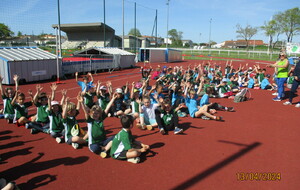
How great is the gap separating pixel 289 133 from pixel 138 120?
13.7ft

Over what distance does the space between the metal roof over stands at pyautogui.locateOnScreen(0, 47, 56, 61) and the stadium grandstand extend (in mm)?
34780

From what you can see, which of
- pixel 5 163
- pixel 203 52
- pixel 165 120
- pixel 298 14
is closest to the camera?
pixel 5 163

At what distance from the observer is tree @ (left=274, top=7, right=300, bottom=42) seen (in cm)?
5043

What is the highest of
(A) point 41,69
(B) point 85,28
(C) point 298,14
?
(C) point 298,14

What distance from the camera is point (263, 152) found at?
4812 millimetres

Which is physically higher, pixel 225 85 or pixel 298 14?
pixel 298 14

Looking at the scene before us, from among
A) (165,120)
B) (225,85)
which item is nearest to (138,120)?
(165,120)

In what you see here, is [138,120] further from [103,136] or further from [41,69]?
[41,69]

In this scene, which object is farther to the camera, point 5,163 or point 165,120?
point 165,120

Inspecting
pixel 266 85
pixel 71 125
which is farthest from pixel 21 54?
pixel 266 85

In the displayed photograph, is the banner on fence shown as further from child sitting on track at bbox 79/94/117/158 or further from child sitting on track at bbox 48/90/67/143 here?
child sitting on track at bbox 48/90/67/143

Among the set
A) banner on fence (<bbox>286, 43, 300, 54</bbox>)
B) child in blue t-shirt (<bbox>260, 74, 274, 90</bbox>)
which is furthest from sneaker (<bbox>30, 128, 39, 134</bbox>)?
banner on fence (<bbox>286, 43, 300, 54</bbox>)
